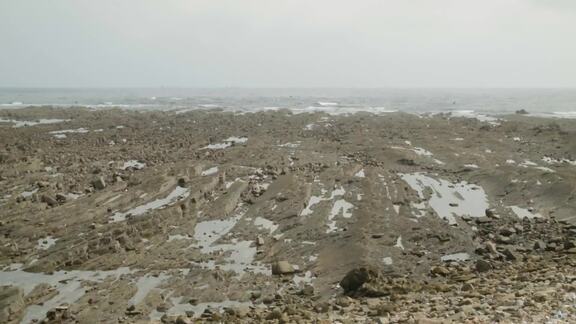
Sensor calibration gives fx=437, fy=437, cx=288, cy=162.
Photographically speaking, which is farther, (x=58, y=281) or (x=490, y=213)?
(x=490, y=213)

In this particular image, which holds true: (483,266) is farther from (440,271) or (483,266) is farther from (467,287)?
(467,287)

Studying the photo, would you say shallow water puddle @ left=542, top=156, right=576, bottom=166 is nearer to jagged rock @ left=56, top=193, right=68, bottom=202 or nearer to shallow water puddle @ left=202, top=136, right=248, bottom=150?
shallow water puddle @ left=202, top=136, right=248, bottom=150

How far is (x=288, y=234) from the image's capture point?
15.6 metres

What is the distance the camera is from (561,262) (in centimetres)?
1209

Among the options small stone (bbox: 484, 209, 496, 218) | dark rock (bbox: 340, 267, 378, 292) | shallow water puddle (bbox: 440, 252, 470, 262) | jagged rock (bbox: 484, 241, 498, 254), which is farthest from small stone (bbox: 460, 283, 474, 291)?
small stone (bbox: 484, 209, 496, 218)

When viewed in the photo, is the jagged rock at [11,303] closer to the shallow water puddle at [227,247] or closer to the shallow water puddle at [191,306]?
the shallow water puddle at [191,306]

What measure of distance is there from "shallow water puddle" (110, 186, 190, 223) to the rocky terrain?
0.32 ft

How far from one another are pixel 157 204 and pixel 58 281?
24.1 feet

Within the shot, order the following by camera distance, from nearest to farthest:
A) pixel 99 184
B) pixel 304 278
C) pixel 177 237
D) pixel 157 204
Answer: pixel 304 278 → pixel 177 237 → pixel 157 204 → pixel 99 184

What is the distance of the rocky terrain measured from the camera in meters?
10.1

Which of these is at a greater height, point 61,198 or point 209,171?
point 209,171

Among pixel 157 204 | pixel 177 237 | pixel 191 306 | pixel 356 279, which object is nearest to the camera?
pixel 191 306

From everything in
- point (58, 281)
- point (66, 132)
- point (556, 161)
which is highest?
point (66, 132)

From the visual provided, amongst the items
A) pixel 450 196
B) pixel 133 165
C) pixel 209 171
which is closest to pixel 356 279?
pixel 450 196
